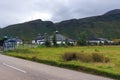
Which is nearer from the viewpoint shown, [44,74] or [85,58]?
[44,74]

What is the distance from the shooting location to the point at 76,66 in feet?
66.6

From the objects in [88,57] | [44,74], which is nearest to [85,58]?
[88,57]

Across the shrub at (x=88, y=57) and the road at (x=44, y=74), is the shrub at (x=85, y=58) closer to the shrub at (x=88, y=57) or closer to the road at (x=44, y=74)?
the shrub at (x=88, y=57)

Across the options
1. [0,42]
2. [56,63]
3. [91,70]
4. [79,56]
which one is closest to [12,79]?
[91,70]

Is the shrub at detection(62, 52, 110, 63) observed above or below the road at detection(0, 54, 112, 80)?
above

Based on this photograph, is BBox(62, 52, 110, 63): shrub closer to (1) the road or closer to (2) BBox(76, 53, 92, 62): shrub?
(2) BBox(76, 53, 92, 62): shrub

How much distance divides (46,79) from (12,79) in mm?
1691

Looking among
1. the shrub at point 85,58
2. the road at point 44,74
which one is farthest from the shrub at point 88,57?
the road at point 44,74

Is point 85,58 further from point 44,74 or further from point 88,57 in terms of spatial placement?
point 44,74

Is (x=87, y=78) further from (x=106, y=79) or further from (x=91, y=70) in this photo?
Result: (x=91, y=70)

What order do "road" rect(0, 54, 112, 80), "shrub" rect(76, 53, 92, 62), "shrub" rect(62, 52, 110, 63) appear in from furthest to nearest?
"shrub" rect(76, 53, 92, 62) → "shrub" rect(62, 52, 110, 63) → "road" rect(0, 54, 112, 80)

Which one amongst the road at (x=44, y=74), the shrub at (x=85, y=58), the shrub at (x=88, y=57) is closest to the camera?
the road at (x=44, y=74)

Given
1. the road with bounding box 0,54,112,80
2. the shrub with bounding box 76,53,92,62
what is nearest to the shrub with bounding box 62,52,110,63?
the shrub with bounding box 76,53,92,62

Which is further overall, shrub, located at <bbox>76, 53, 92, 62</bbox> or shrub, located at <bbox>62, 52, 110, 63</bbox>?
shrub, located at <bbox>76, 53, 92, 62</bbox>
